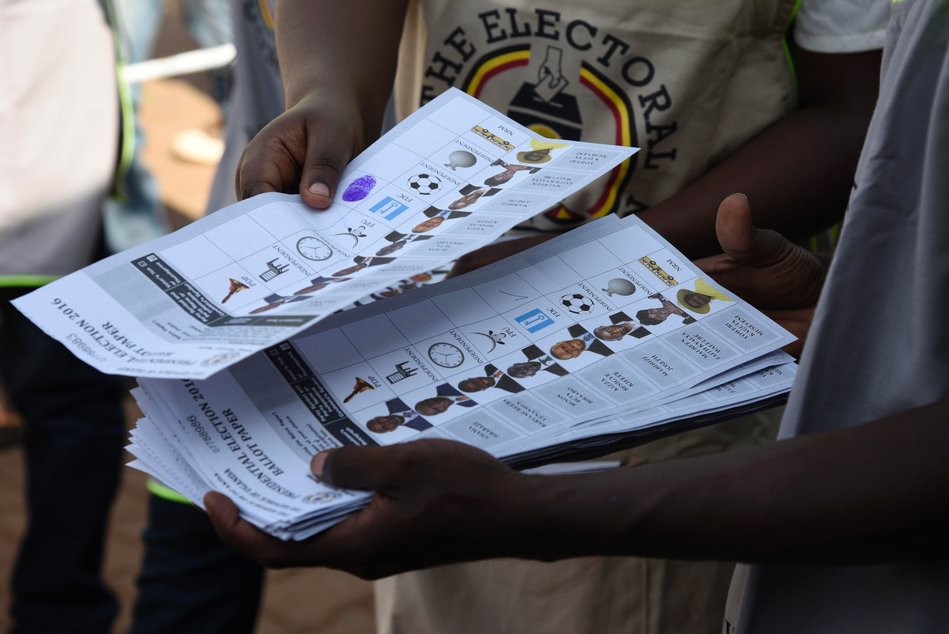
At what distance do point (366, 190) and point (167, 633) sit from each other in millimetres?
1176

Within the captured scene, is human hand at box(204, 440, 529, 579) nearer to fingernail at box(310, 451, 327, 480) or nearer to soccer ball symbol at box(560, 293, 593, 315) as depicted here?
fingernail at box(310, 451, 327, 480)

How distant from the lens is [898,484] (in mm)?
821

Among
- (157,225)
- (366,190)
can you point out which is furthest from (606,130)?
(157,225)

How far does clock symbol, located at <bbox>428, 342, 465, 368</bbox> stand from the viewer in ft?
3.38

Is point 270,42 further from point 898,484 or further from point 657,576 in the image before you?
point 898,484

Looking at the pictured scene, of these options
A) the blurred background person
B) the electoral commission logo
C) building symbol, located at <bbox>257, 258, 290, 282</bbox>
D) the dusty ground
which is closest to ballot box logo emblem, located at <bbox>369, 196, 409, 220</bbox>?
building symbol, located at <bbox>257, 258, 290, 282</bbox>

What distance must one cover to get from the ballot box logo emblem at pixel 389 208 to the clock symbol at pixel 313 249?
73 millimetres

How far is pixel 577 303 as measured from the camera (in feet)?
3.64

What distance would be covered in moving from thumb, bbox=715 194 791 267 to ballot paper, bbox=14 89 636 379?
0.12 meters

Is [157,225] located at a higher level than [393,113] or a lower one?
lower

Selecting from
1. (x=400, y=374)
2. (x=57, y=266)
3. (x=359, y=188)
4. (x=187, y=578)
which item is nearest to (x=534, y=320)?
(x=400, y=374)

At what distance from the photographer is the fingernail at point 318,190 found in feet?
3.79

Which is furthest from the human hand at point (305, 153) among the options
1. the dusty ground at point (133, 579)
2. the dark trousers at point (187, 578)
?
the dusty ground at point (133, 579)

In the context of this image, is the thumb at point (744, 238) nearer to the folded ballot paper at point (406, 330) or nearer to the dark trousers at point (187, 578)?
the folded ballot paper at point (406, 330)
